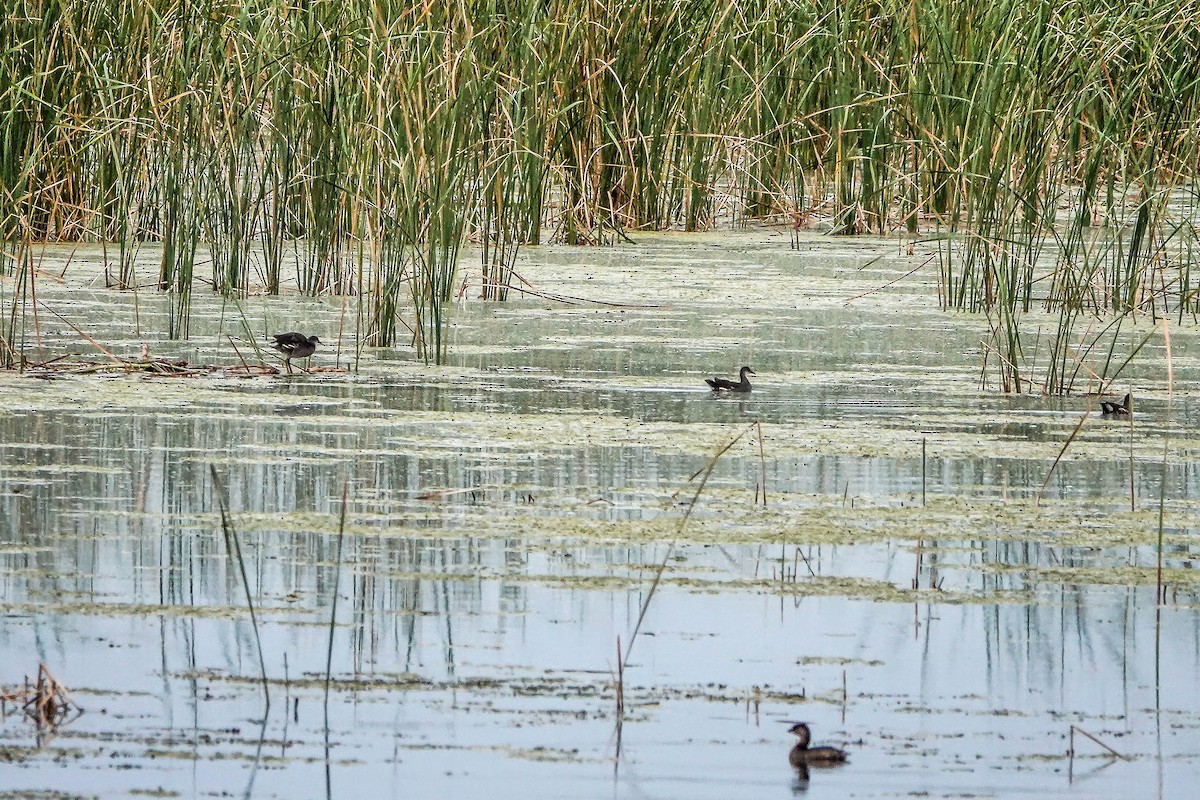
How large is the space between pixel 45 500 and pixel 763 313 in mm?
3466

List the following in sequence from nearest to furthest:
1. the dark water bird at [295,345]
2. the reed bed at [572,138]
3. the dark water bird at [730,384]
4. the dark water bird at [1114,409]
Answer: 1. the dark water bird at [1114,409]
2. the dark water bird at [730,384]
3. the dark water bird at [295,345]
4. the reed bed at [572,138]

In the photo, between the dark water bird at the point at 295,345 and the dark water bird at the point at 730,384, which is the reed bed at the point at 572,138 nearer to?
the dark water bird at the point at 295,345

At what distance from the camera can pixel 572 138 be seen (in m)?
8.51

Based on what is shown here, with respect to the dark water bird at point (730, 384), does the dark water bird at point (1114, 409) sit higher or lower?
lower

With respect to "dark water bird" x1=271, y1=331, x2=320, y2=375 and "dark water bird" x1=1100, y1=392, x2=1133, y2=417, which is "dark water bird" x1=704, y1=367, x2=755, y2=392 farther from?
"dark water bird" x1=271, y1=331, x2=320, y2=375

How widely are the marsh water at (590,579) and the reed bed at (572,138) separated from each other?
0.61 metres

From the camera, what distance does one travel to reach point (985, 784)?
233 cm

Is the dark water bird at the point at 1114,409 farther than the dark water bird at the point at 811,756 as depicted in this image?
Yes

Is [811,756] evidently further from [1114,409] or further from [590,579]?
[1114,409]

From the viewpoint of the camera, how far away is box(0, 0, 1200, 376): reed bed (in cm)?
625

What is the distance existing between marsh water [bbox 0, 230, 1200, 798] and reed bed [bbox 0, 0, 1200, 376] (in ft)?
2.01

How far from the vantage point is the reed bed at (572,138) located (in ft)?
20.5

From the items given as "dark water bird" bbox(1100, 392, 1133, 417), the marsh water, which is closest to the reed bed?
"dark water bird" bbox(1100, 392, 1133, 417)

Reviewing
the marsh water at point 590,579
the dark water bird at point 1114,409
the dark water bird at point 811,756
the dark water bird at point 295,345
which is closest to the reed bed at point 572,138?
the dark water bird at point 295,345
